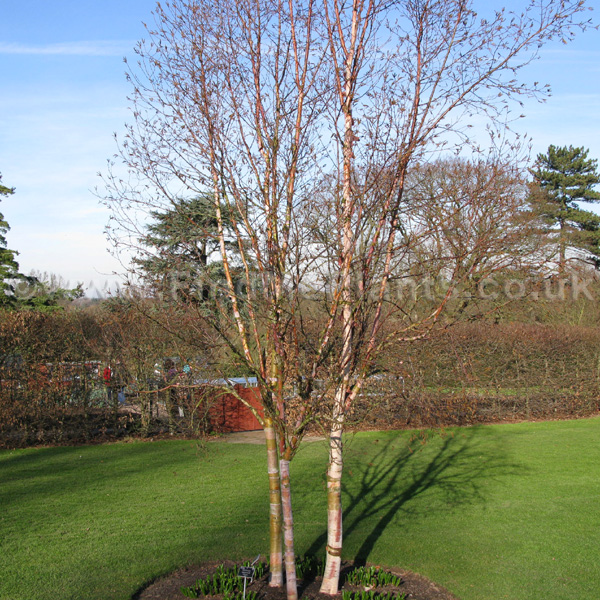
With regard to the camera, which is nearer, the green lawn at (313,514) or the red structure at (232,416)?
the green lawn at (313,514)

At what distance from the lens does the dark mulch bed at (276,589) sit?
431cm

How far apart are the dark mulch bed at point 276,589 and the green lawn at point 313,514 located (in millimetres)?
132

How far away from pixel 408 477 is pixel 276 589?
4229mm

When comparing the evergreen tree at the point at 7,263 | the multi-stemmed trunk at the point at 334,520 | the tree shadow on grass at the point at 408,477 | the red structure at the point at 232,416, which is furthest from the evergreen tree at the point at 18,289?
the multi-stemmed trunk at the point at 334,520

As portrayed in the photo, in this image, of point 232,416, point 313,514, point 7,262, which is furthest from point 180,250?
point 7,262

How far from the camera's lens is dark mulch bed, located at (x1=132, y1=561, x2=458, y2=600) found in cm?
431

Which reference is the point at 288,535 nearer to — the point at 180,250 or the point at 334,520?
the point at 334,520

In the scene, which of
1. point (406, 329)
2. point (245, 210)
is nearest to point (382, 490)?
point (406, 329)

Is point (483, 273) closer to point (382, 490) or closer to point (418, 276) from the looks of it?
point (418, 276)

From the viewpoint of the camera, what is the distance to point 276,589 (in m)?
4.34

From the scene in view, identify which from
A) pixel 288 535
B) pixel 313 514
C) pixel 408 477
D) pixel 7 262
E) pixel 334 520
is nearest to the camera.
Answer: pixel 288 535

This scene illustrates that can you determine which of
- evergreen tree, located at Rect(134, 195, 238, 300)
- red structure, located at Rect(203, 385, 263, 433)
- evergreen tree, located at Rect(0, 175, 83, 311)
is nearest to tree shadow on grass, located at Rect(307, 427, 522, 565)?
evergreen tree, located at Rect(134, 195, 238, 300)

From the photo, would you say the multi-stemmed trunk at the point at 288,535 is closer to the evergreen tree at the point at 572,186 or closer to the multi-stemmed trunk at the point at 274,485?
the multi-stemmed trunk at the point at 274,485

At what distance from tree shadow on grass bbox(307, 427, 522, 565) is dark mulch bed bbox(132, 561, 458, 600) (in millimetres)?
622
